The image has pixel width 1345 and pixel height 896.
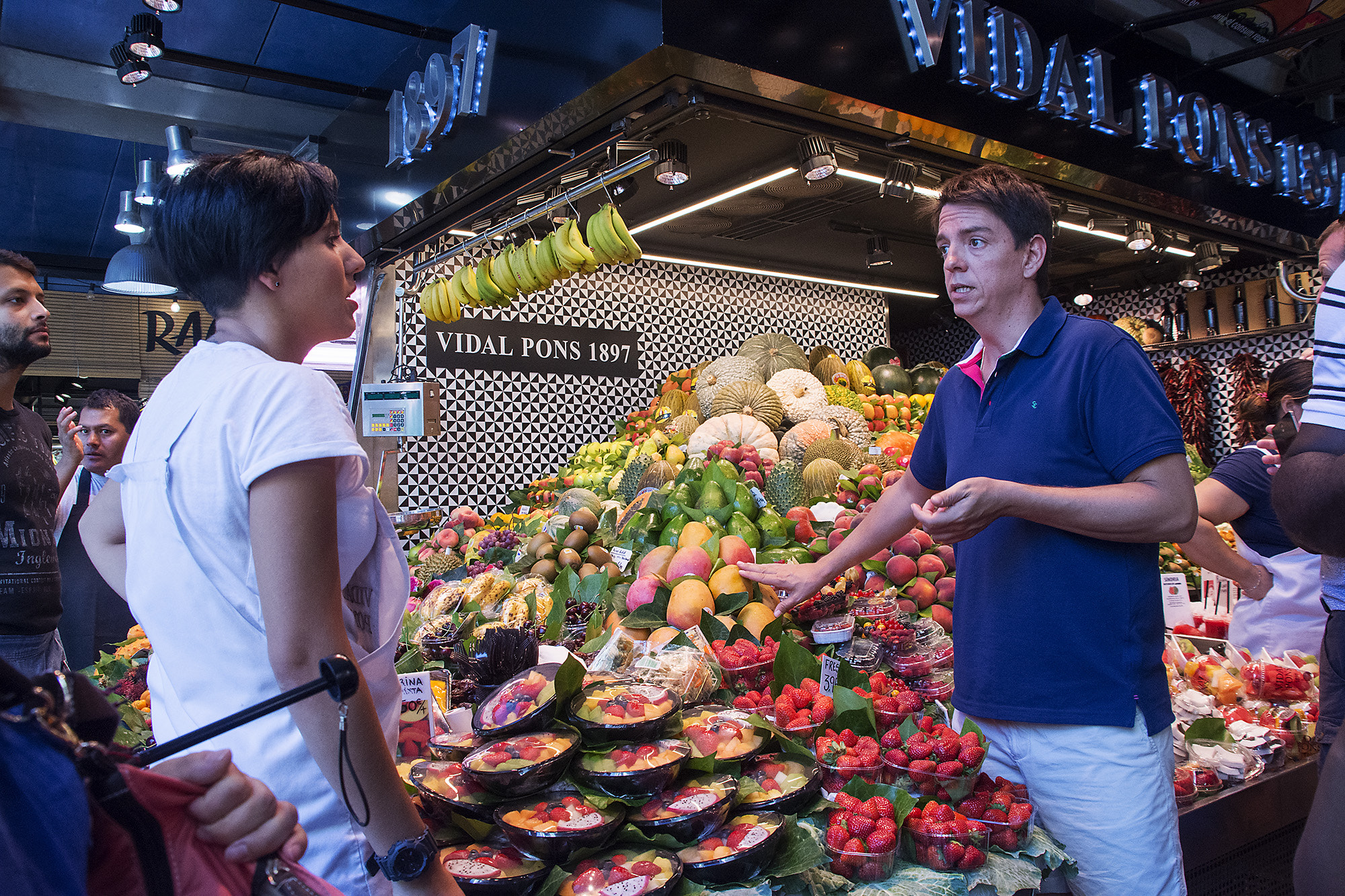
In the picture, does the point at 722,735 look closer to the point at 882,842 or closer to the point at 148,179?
the point at 882,842

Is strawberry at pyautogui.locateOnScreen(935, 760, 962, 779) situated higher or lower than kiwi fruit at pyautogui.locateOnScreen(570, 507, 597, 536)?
lower

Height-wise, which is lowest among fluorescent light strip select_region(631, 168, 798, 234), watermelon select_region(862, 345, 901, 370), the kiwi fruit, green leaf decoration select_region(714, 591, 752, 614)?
green leaf decoration select_region(714, 591, 752, 614)

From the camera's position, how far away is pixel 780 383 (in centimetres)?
512

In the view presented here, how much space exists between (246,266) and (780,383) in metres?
4.19

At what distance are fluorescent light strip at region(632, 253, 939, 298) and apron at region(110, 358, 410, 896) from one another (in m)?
5.92

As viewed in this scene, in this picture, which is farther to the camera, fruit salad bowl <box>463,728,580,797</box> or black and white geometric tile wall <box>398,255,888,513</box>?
black and white geometric tile wall <box>398,255,888,513</box>

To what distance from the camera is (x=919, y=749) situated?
170cm

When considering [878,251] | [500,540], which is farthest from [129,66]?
[878,251]

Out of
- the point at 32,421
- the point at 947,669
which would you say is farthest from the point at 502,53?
the point at 947,669

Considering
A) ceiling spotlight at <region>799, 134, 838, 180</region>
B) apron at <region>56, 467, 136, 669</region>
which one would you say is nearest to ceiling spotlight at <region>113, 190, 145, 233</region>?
apron at <region>56, 467, 136, 669</region>

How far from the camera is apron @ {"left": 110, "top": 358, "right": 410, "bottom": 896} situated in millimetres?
1073

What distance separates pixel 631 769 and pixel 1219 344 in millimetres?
8762

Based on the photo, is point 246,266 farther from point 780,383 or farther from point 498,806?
point 780,383

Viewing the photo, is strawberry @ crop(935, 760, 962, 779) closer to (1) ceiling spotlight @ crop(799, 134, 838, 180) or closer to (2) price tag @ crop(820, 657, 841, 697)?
(2) price tag @ crop(820, 657, 841, 697)
